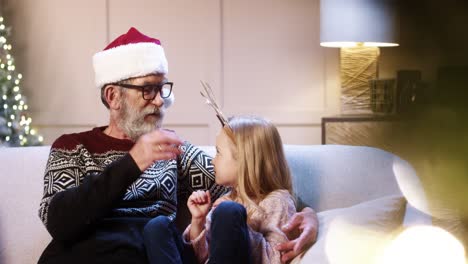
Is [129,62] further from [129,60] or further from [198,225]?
[198,225]

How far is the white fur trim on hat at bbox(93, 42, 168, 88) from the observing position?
1615 millimetres

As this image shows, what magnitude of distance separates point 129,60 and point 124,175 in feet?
1.41

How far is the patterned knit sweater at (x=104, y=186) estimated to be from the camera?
1307 millimetres

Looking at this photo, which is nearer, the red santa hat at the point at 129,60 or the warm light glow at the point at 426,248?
the warm light glow at the point at 426,248

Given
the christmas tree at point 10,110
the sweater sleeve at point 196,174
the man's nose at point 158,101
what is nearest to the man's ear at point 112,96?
the man's nose at point 158,101

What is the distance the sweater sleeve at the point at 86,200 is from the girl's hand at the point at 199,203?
0.12 m

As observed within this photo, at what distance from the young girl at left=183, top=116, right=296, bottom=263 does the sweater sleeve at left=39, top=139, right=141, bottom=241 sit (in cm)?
14

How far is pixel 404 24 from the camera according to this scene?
6.7 inches

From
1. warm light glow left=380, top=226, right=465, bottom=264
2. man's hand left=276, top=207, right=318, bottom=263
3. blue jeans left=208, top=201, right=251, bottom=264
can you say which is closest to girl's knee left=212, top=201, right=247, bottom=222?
blue jeans left=208, top=201, right=251, bottom=264

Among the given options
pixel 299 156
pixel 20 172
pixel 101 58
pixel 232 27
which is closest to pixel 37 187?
pixel 20 172

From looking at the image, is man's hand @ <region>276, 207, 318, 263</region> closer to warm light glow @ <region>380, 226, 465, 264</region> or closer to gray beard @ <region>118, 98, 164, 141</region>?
gray beard @ <region>118, 98, 164, 141</region>

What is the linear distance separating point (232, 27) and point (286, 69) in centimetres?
37

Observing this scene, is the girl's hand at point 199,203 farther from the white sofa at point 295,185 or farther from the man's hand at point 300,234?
the white sofa at point 295,185

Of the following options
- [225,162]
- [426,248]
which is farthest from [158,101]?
[426,248]
